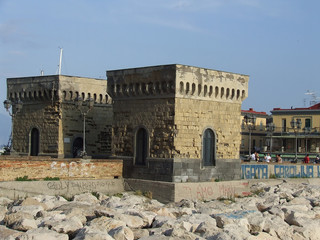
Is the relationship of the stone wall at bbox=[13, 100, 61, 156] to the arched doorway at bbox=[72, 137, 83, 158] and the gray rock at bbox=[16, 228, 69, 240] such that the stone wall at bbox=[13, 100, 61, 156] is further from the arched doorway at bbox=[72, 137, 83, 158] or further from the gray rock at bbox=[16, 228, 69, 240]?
the gray rock at bbox=[16, 228, 69, 240]

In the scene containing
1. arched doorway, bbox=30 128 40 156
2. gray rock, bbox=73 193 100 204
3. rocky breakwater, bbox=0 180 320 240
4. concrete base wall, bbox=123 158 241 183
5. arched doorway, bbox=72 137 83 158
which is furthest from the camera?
arched doorway, bbox=30 128 40 156

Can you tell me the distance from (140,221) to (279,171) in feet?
56.2

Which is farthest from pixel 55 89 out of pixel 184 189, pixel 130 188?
pixel 184 189

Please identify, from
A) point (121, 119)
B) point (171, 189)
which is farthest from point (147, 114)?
→ point (171, 189)

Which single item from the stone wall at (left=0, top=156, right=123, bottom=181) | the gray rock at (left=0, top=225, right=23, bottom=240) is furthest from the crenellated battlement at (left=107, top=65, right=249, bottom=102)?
the gray rock at (left=0, top=225, right=23, bottom=240)

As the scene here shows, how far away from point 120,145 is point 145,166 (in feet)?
6.07

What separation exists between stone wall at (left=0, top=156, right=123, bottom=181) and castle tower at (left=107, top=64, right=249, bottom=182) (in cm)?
96

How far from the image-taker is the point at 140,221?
1900 cm

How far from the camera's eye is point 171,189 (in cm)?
2600

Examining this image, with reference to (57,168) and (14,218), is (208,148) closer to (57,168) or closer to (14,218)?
(57,168)

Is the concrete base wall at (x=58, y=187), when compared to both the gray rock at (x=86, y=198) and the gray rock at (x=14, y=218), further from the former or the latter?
the gray rock at (x=14, y=218)

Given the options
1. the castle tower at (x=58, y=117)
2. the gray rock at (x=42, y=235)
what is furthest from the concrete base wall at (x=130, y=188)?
the gray rock at (x=42, y=235)

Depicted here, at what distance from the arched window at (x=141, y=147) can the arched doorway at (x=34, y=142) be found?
25.2ft

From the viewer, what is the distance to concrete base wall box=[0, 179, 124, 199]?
2378 centimetres
